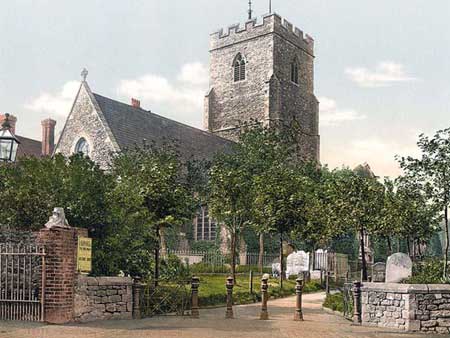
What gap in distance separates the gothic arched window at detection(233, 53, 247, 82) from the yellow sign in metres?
40.8

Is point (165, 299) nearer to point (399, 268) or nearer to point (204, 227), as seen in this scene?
point (399, 268)

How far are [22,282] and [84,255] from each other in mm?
1480

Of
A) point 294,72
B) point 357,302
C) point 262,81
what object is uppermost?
point 294,72

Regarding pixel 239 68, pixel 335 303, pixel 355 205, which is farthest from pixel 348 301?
pixel 239 68

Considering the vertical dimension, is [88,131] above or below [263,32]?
below

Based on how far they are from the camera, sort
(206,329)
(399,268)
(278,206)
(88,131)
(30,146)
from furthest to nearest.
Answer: (30,146)
(88,131)
(278,206)
(399,268)
(206,329)

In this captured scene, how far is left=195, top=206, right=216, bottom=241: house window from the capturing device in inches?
1719

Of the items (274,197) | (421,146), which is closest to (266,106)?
(274,197)

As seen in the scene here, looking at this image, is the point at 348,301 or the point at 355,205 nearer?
the point at 348,301

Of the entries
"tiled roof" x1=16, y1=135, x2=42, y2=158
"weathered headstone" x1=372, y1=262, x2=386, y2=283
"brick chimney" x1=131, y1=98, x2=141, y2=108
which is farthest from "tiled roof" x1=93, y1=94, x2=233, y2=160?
"weathered headstone" x1=372, y1=262, x2=386, y2=283

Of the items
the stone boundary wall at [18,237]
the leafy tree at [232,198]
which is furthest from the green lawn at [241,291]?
the stone boundary wall at [18,237]

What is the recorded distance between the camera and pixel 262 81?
174 feet

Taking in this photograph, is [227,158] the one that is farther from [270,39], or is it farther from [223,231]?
[270,39]

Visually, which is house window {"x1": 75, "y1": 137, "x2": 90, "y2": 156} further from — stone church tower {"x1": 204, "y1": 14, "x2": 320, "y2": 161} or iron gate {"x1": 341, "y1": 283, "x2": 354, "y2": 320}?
iron gate {"x1": 341, "y1": 283, "x2": 354, "y2": 320}
